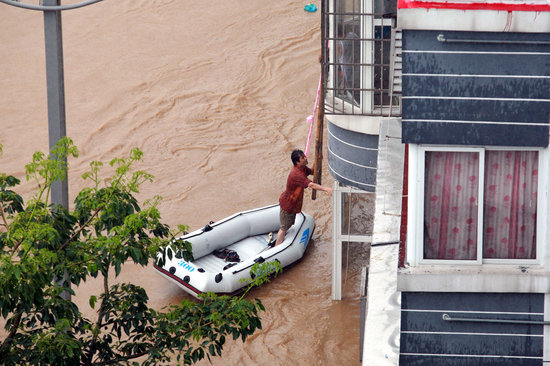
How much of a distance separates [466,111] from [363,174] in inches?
217

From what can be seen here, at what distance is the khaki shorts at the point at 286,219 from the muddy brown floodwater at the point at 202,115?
37.0 inches

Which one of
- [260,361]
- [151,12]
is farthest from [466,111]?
[151,12]

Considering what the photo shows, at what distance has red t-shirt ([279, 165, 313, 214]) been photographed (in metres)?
12.7

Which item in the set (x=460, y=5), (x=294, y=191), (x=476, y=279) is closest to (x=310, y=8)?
(x=294, y=191)

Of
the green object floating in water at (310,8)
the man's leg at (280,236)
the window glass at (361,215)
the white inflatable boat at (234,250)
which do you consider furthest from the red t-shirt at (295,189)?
the green object floating in water at (310,8)

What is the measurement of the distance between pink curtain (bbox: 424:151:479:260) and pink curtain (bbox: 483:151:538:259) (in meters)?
0.09

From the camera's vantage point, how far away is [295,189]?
43.0 ft

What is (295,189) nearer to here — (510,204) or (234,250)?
(234,250)

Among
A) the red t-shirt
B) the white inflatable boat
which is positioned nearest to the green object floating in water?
the white inflatable boat

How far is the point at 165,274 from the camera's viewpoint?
13.2 meters

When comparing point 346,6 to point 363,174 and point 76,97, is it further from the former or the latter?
point 76,97

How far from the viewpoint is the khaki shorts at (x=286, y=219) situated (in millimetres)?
13609

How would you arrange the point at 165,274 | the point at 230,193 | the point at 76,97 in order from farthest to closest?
1. the point at 76,97
2. the point at 230,193
3. the point at 165,274

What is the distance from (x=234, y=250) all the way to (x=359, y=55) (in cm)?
486
